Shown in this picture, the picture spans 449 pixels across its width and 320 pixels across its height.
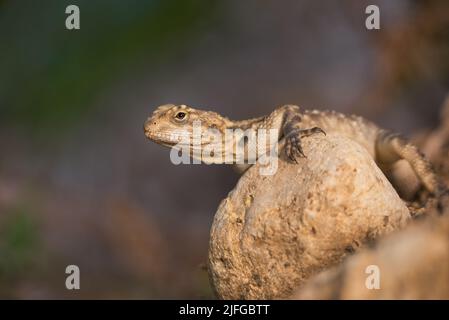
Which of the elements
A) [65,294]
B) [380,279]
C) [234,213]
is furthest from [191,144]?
[65,294]

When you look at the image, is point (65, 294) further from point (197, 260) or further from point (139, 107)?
point (139, 107)

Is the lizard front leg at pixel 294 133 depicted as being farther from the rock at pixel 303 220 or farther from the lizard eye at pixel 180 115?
the lizard eye at pixel 180 115

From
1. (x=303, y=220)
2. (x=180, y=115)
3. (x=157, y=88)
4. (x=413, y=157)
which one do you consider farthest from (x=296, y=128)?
(x=157, y=88)

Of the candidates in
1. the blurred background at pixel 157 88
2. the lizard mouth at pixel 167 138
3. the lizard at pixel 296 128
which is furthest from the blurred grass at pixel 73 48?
the lizard mouth at pixel 167 138

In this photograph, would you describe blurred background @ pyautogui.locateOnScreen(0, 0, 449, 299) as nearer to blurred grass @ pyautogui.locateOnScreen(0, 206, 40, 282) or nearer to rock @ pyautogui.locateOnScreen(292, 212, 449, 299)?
blurred grass @ pyautogui.locateOnScreen(0, 206, 40, 282)

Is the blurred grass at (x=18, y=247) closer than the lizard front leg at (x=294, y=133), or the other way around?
the lizard front leg at (x=294, y=133)
